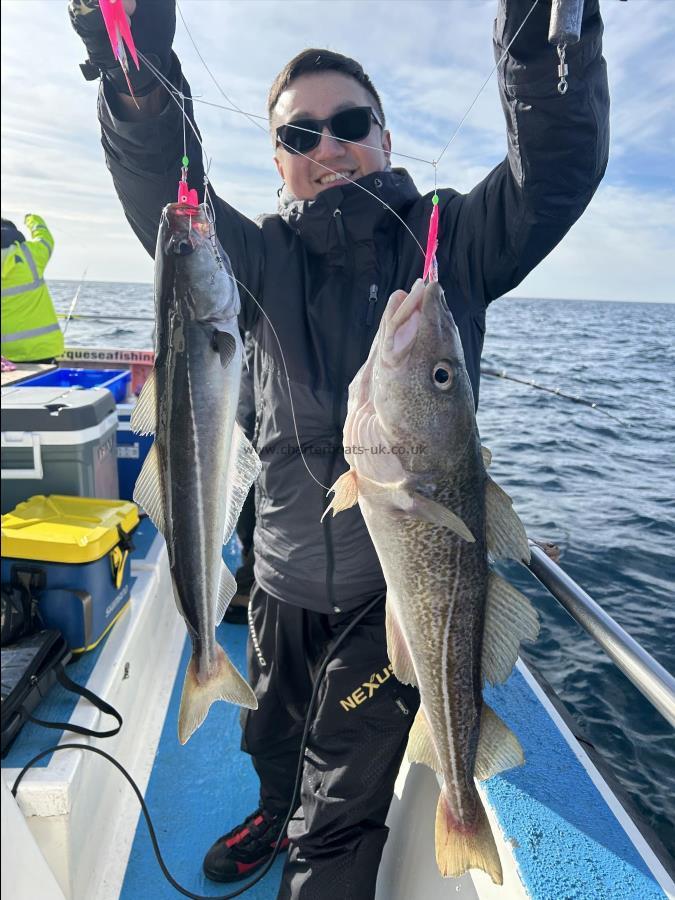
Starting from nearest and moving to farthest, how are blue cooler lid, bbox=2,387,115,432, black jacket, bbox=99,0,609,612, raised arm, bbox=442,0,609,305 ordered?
1. raised arm, bbox=442,0,609,305
2. black jacket, bbox=99,0,609,612
3. blue cooler lid, bbox=2,387,115,432

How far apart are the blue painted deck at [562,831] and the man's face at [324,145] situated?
7.47 feet

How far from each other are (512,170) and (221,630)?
12.4 feet

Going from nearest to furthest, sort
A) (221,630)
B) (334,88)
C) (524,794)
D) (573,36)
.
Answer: (573,36)
(524,794)
(334,88)
(221,630)

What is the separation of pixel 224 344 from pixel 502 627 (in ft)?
3.82

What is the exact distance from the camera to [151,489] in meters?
1.74

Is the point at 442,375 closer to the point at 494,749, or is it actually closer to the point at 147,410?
the point at 147,410

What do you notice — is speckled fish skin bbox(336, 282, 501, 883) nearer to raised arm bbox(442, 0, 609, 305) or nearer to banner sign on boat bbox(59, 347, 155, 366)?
raised arm bbox(442, 0, 609, 305)

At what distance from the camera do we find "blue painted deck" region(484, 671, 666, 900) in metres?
1.81

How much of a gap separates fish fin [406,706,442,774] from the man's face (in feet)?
6.18

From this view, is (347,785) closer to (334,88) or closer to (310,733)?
(310,733)

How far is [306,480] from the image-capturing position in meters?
2.33

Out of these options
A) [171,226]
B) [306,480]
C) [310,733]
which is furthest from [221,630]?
[171,226]

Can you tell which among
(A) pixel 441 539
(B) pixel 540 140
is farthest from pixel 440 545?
(B) pixel 540 140

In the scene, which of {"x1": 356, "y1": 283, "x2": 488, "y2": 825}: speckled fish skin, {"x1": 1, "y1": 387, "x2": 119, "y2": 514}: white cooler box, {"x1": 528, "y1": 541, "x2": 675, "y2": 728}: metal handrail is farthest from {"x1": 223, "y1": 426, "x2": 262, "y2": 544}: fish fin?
{"x1": 1, "y1": 387, "x2": 119, "y2": 514}: white cooler box
